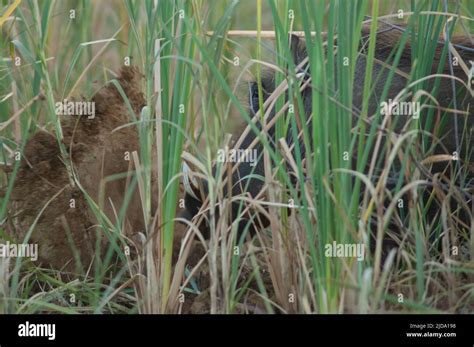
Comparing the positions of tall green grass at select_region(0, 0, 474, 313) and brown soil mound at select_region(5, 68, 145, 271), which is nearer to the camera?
tall green grass at select_region(0, 0, 474, 313)

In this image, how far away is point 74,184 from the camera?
2566 mm

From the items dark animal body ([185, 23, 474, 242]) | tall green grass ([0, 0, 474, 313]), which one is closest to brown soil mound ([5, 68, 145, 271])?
tall green grass ([0, 0, 474, 313])

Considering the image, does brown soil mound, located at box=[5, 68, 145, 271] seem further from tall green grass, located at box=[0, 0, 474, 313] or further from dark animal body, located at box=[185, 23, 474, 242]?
dark animal body, located at box=[185, 23, 474, 242]

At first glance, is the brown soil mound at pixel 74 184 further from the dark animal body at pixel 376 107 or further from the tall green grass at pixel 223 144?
the dark animal body at pixel 376 107

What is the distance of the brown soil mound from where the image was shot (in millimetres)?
2561

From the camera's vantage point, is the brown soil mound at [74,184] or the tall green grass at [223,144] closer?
the tall green grass at [223,144]

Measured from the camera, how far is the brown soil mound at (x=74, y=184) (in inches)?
→ 101

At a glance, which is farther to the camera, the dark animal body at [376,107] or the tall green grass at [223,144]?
the dark animal body at [376,107]

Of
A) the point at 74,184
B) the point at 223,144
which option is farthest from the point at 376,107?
the point at 74,184

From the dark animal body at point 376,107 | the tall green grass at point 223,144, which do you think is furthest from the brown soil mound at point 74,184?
the dark animal body at point 376,107
